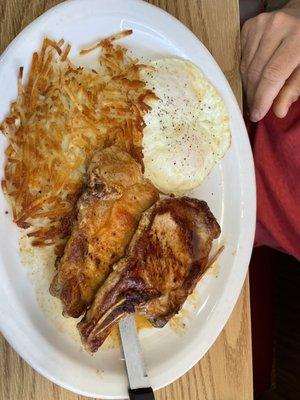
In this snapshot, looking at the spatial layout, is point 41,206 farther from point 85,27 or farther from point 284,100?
point 284,100

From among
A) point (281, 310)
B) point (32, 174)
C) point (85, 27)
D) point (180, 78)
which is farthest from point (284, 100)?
point (281, 310)

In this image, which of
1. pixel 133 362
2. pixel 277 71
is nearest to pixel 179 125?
pixel 277 71

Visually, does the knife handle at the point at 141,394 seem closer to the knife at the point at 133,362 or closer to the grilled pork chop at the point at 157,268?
the knife at the point at 133,362

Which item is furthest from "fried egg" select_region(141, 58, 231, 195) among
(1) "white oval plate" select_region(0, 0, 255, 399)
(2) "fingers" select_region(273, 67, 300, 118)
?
(2) "fingers" select_region(273, 67, 300, 118)

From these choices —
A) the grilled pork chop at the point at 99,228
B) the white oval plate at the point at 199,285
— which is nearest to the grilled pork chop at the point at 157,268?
the grilled pork chop at the point at 99,228

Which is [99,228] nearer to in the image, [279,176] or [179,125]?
[179,125]

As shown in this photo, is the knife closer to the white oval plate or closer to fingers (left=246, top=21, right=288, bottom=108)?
the white oval plate
